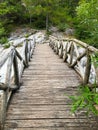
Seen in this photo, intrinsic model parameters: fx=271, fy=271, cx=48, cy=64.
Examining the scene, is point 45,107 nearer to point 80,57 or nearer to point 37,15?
point 80,57

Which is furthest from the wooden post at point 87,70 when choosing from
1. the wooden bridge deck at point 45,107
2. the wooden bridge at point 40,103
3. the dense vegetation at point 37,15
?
the dense vegetation at point 37,15

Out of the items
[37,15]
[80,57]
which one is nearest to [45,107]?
[80,57]

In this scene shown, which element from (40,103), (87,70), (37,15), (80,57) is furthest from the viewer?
(37,15)

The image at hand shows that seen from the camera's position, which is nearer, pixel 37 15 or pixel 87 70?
pixel 87 70

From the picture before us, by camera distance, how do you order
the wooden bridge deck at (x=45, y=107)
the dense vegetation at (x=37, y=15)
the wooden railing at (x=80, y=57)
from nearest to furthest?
1. the wooden bridge deck at (x=45, y=107)
2. the wooden railing at (x=80, y=57)
3. the dense vegetation at (x=37, y=15)

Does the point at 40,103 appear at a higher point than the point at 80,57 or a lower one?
lower

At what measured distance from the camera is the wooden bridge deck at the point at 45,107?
166 inches

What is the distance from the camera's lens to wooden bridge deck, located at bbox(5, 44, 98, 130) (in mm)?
4215

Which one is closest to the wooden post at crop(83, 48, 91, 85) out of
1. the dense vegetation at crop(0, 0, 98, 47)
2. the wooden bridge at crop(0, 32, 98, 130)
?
the wooden bridge at crop(0, 32, 98, 130)

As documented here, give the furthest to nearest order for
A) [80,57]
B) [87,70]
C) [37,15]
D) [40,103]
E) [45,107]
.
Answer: [37,15], [80,57], [87,70], [40,103], [45,107]

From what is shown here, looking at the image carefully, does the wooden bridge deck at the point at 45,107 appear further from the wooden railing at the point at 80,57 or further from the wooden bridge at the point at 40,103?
the wooden railing at the point at 80,57

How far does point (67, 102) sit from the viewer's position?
515cm

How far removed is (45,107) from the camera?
4.90 m

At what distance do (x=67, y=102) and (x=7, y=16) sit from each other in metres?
34.2
